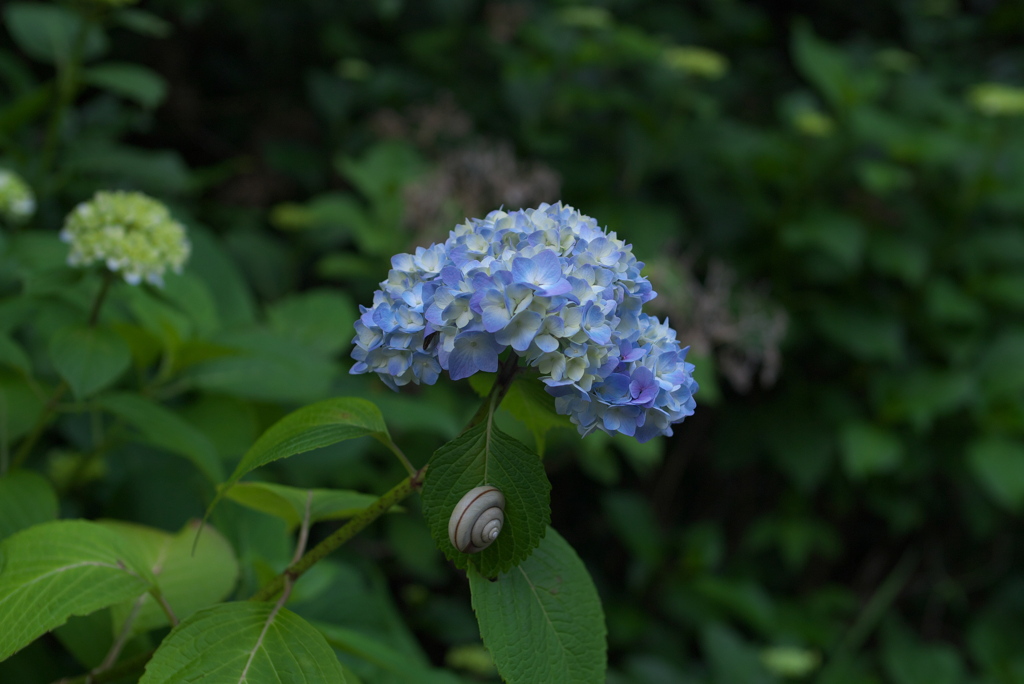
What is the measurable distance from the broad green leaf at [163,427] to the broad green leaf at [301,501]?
0.76 feet

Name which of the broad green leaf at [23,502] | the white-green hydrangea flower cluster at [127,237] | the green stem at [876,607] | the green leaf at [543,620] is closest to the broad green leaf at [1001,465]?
the green stem at [876,607]

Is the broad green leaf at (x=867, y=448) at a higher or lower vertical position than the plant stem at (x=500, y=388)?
lower

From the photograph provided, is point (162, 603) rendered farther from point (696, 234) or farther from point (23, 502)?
point (696, 234)

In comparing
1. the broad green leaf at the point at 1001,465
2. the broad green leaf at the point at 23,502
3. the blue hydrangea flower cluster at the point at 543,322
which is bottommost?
the broad green leaf at the point at 1001,465

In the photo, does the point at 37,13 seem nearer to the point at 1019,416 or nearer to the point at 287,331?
the point at 287,331

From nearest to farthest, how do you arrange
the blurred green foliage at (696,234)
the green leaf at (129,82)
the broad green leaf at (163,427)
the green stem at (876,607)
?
1. the broad green leaf at (163,427)
2. the green leaf at (129,82)
3. the blurred green foliage at (696,234)
4. the green stem at (876,607)

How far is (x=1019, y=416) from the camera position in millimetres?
2820

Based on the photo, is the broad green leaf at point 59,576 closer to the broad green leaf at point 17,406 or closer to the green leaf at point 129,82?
the broad green leaf at point 17,406

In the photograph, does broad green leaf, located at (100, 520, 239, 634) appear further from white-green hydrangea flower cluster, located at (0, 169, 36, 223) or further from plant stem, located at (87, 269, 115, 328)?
white-green hydrangea flower cluster, located at (0, 169, 36, 223)

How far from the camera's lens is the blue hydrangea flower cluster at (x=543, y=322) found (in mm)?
691

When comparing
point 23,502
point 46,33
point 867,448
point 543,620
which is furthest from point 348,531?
point 867,448

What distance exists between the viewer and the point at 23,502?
1.06 metres

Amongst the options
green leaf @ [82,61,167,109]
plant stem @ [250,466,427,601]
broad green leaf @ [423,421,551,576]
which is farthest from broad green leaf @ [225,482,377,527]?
green leaf @ [82,61,167,109]

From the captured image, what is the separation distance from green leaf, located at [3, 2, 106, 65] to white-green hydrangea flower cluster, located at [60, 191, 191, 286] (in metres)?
1.03
